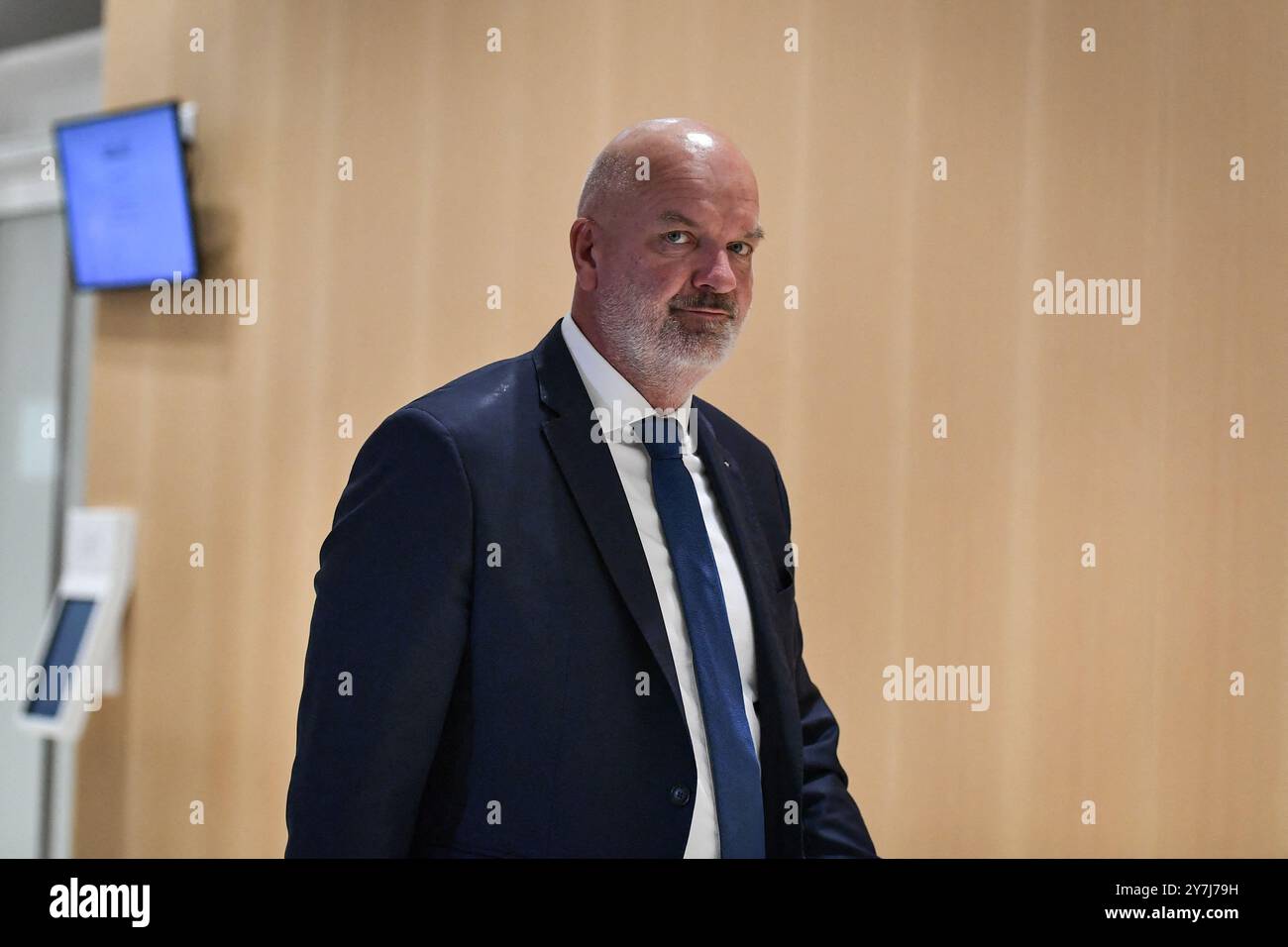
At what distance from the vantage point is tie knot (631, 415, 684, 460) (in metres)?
1.45

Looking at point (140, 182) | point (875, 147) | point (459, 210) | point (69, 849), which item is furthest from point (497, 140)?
point (69, 849)

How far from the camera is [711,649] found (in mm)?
1378

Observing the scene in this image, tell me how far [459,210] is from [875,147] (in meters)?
1.06

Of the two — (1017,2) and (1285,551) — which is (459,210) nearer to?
(1017,2)

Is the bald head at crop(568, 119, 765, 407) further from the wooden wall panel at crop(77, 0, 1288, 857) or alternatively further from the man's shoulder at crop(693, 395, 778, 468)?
the wooden wall panel at crop(77, 0, 1288, 857)

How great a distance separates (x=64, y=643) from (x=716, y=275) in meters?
2.48

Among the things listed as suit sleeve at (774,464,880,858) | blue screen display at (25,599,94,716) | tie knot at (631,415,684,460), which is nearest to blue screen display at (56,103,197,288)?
blue screen display at (25,599,94,716)

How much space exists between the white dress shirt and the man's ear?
3.1 inches

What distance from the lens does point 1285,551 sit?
206 centimetres

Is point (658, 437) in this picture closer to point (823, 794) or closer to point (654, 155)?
point (654, 155)

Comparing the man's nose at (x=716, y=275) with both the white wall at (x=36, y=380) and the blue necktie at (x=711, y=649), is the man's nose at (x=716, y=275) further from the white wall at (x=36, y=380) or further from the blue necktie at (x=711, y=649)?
the white wall at (x=36, y=380)

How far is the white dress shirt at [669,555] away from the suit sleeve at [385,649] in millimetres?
282

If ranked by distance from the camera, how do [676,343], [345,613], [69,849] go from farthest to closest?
[69,849] < [676,343] < [345,613]
